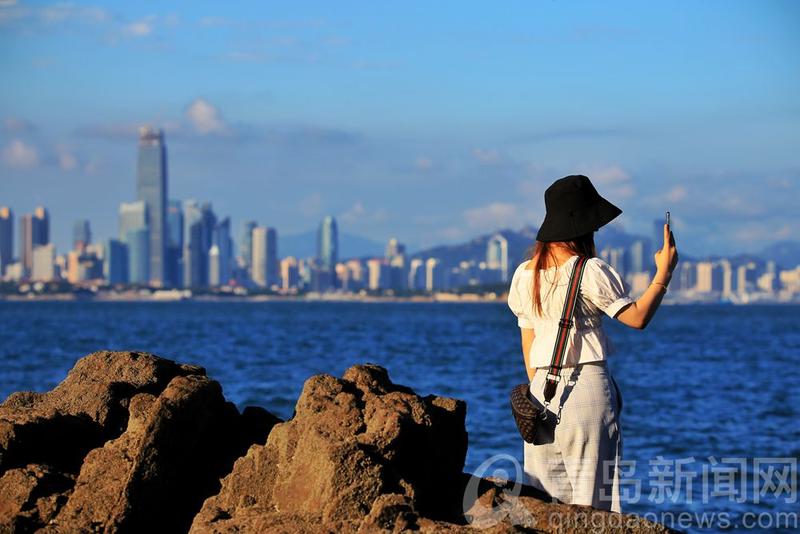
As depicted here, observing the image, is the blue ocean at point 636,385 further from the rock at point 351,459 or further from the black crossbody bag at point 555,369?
the black crossbody bag at point 555,369

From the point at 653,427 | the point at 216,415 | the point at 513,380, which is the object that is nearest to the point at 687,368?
the point at 513,380

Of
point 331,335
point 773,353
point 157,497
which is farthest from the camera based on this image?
point 331,335

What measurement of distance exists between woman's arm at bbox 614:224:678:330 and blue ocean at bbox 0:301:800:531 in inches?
88.6

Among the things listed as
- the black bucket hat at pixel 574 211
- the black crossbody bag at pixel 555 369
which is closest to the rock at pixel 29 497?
the black crossbody bag at pixel 555 369

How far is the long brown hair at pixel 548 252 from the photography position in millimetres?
5652

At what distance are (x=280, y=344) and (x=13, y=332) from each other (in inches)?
894

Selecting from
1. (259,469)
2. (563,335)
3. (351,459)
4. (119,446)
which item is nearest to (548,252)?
(563,335)

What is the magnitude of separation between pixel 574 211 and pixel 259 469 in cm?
194

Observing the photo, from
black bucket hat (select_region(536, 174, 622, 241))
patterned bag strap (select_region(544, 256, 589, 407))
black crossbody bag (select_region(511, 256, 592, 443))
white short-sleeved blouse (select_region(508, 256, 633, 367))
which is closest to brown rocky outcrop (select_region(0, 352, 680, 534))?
black crossbody bag (select_region(511, 256, 592, 443))

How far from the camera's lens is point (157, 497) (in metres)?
6.00

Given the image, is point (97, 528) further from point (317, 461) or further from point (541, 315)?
point (541, 315)

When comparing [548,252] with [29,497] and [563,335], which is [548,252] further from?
[29,497]

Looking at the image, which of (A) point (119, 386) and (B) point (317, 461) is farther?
(A) point (119, 386)

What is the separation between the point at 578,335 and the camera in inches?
219
